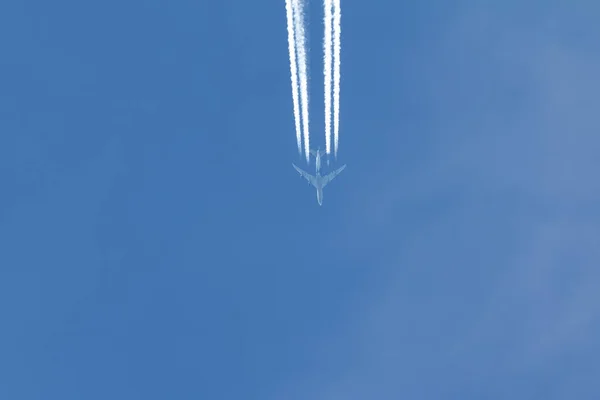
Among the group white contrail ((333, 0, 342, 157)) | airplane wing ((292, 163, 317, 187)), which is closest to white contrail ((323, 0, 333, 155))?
white contrail ((333, 0, 342, 157))

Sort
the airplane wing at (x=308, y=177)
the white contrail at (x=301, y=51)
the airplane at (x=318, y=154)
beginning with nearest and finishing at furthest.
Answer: the white contrail at (x=301, y=51) < the airplane at (x=318, y=154) < the airplane wing at (x=308, y=177)

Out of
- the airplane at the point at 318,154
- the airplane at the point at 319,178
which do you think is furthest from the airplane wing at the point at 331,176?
the airplane at the point at 318,154

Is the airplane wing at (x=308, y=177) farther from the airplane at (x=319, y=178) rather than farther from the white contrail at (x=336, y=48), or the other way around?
the white contrail at (x=336, y=48)

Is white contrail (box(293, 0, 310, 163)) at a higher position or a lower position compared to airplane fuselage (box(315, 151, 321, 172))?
lower

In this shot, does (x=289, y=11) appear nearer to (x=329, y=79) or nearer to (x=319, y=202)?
(x=329, y=79)

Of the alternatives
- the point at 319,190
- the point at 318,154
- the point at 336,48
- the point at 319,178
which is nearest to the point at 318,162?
the point at 318,154

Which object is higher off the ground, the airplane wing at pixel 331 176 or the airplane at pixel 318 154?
the airplane wing at pixel 331 176

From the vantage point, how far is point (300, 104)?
88250mm

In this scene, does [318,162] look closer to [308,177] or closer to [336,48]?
[308,177]

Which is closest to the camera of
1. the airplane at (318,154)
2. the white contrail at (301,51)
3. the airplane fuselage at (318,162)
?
the white contrail at (301,51)

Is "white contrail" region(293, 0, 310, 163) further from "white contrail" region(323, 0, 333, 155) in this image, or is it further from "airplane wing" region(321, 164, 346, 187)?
"airplane wing" region(321, 164, 346, 187)

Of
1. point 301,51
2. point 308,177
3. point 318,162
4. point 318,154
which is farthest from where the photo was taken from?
point 308,177

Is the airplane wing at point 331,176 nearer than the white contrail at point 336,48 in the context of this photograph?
No

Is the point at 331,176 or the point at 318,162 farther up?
the point at 331,176
